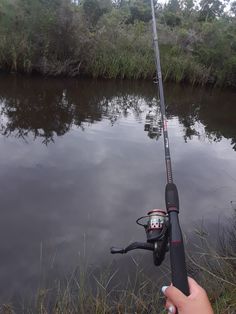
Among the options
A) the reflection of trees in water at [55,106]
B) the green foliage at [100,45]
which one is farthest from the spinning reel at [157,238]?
the green foliage at [100,45]

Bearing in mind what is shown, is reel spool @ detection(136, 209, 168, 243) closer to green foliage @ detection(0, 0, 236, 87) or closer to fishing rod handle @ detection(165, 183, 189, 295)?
fishing rod handle @ detection(165, 183, 189, 295)

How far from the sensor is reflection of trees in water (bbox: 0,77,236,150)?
765cm

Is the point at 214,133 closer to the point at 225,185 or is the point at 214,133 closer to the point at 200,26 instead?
the point at 225,185

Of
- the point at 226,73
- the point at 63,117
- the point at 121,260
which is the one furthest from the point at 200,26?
the point at 121,260

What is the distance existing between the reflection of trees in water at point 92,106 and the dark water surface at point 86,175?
0.03 m

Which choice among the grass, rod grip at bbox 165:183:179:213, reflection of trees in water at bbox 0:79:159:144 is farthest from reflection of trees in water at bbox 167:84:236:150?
rod grip at bbox 165:183:179:213

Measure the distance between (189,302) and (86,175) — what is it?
4374 millimetres

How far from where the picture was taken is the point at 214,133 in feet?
29.1

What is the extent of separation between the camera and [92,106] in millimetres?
9648

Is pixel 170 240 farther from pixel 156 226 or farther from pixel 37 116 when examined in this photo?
pixel 37 116

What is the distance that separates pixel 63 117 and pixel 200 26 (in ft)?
39.9

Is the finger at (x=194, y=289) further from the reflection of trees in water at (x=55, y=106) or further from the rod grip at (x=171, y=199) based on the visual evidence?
the reflection of trees in water at (x=55, y=106)

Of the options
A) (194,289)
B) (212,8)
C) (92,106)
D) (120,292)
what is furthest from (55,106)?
(212,8)

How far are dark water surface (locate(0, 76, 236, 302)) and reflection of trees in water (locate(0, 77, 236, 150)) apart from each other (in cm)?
3
